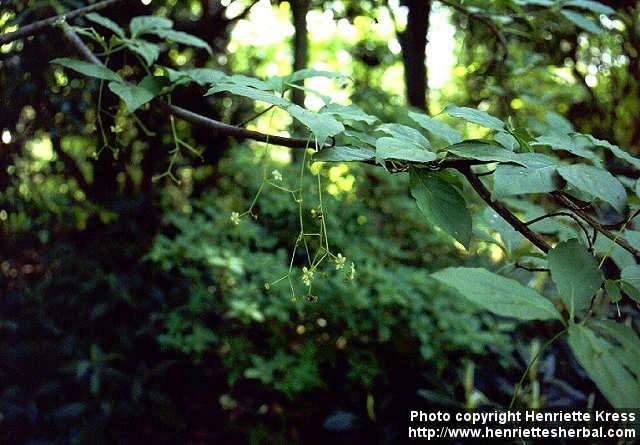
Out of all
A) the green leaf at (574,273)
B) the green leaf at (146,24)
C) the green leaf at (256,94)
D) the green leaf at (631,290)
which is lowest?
the green leaf at (631,290)

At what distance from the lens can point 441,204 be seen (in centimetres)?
65

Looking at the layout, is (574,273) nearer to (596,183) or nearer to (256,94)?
(596,183)

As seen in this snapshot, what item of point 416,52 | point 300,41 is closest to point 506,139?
point 300,41

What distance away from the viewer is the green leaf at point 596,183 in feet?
1.92

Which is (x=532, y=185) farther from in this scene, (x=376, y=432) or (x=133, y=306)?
(x=133, y=306)

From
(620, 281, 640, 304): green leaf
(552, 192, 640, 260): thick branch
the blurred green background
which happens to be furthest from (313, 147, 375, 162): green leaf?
the blurred green background

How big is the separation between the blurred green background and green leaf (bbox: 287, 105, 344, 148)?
3.49ft

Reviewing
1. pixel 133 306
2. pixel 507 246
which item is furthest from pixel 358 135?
pixel 133 306

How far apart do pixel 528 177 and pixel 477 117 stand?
0.12m

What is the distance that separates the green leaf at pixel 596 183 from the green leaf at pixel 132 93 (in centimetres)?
60

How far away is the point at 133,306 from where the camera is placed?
2.01 meters

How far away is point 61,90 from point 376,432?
1634 mm

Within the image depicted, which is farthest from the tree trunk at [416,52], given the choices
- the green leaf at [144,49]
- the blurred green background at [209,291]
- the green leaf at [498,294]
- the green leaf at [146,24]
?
the green leaf at [498,294]

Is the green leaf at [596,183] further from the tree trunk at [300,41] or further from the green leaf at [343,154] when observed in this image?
the tree trunk at [300,41]
